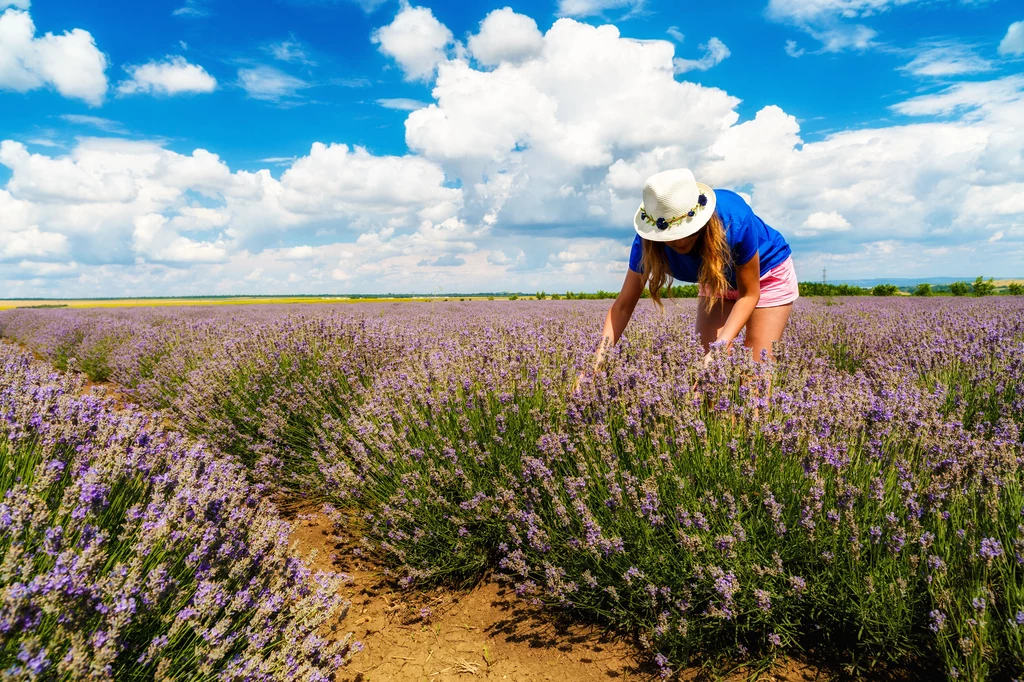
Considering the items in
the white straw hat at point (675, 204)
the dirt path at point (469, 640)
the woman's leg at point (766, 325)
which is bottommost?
the dirt path at point (469, 640)

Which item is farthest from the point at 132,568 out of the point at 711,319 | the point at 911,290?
the point at 911,290

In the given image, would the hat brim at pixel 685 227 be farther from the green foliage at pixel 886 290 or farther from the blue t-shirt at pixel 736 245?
the green foliage at pixel 886 290

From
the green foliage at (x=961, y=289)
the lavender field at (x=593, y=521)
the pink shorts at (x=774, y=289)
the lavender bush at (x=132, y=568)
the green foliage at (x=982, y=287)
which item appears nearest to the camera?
the lavender bush at (x=132, y=568)

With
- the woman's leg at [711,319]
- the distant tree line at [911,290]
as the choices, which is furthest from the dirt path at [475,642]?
the distant tree line at [911,290]

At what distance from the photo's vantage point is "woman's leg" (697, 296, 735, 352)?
2.92m

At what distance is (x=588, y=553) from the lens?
6.19ft

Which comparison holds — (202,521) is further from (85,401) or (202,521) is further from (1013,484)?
(1013,484)

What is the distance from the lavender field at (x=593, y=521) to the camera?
1.38 m

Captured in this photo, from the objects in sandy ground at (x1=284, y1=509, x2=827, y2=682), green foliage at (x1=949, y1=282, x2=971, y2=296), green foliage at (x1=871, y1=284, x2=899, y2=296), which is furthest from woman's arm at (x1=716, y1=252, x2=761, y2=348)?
green foliage at (x1=871, y1=284, x2=899, y2=296)

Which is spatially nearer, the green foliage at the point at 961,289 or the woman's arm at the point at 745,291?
the woman's arm at the point at 745,291

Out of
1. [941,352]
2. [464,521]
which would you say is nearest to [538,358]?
[464,521]

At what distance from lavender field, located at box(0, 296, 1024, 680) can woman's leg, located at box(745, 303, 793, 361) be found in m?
0.44

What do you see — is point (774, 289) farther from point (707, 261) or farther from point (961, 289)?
point (961, 289)

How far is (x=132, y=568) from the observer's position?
51.7 inches
